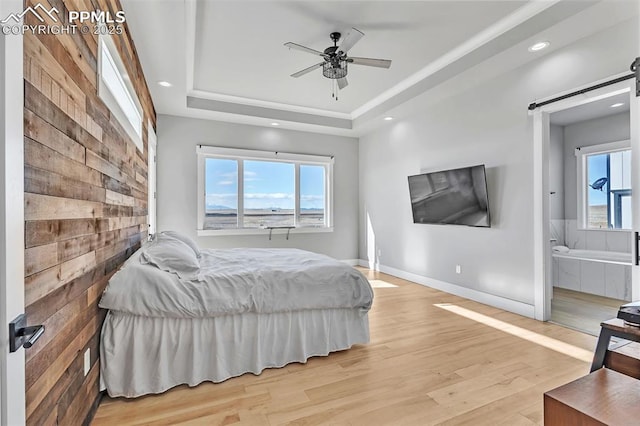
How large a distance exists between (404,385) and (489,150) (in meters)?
3.13

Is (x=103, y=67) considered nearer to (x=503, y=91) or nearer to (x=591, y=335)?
(x=503, y=91)

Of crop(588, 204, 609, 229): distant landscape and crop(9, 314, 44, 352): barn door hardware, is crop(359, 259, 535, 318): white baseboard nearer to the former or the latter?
crop(588, 204, 609, 229): distant landscape

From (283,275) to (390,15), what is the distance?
8.73 feet

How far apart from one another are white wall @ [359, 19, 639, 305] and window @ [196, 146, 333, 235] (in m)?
1.54

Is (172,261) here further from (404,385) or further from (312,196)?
(312,196)

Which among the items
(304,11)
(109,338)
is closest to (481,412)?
(109,338)

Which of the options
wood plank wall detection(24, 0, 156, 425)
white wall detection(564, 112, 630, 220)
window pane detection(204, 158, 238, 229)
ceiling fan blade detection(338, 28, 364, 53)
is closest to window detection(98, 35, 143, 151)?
wood plank wall detection(24, 0, 156, 425)

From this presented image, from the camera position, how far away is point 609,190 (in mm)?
5297

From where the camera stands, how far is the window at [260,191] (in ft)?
18.5

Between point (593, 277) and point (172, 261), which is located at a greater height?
point (172, 261)

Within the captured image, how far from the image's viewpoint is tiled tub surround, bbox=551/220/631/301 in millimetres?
4250

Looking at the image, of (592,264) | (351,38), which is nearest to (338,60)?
(351,38)

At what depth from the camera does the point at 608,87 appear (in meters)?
2.88

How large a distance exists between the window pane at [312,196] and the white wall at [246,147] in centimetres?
28
